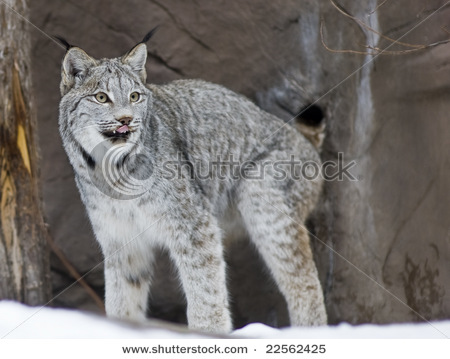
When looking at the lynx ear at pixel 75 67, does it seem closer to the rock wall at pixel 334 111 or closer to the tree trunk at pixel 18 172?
the tree trunk at pixel 18 172

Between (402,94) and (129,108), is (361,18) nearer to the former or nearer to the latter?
(402,94)

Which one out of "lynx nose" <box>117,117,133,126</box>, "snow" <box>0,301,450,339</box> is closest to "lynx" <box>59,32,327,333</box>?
"lynx nose" <box>117,117,133,126</box>

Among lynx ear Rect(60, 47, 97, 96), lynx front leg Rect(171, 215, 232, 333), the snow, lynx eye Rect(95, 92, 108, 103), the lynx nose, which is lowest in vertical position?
the snow

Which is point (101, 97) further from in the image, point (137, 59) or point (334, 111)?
point (334, 111)

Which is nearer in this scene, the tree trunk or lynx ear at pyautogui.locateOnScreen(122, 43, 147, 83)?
lynx ear at pyautogui.locateOnScreen(122, 43, 147, 83)

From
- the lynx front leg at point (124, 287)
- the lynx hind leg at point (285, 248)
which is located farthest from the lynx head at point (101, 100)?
the lynx hind leg at point (285, 248)

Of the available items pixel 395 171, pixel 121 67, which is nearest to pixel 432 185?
pixel 395 171

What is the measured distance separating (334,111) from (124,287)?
2.12 meters

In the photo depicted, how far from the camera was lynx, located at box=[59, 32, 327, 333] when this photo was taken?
4848 millimetres

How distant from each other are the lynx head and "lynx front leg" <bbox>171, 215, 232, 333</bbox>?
0.80 metres

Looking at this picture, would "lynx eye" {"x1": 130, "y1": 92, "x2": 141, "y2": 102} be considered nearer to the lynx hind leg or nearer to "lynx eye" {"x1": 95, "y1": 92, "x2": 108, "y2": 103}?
"lynx eye" {"x1": 95, "y1": 92, "x2": 108, "y2": 103}

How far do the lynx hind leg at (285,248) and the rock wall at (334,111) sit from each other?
0.54 metres

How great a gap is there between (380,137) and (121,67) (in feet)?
6.67

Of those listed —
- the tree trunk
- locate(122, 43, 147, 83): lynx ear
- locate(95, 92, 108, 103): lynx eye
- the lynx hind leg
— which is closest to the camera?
locate(95, 92, 108, 103): lynx eye
